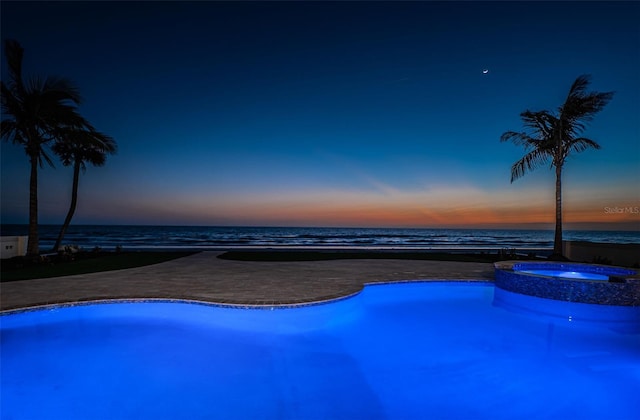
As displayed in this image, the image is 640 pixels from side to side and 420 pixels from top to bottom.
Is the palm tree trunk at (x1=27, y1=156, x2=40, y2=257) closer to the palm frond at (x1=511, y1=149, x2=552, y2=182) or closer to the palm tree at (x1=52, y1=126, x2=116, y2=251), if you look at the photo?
the palm tree at (x1=52, y1=126, x2=116, y2=251)

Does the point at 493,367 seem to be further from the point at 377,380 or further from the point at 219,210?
the point at 219,210

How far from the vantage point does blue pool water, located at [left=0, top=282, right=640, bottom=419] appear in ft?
11.1

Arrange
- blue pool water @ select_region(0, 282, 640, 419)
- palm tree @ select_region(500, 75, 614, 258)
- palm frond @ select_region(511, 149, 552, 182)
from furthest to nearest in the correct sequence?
palm frond @ select_region(511, 149, 552, 182), palm tree @ select_region(500, 75, 614, 258), blue pool water @ select_region(0, 282, 640, 419)

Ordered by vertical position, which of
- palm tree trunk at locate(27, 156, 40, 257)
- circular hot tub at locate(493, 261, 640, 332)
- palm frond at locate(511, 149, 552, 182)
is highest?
palm frond at locate(511, 149, 552, 182)

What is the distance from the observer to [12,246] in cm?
1134

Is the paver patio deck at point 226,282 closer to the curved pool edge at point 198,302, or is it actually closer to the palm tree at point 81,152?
the curved pool edge at point 198,302

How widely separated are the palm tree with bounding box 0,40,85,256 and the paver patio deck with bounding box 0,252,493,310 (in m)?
4.75

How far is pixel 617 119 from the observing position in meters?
14.0

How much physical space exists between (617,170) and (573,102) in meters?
9.18

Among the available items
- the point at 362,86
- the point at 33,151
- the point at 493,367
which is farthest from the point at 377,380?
the point at 362,86

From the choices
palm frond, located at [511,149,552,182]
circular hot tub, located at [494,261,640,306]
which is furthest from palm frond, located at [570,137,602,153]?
circular hot tub, located at [494,261,640,306]

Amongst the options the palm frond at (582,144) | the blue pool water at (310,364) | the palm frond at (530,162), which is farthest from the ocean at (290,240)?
the blue pool water at (310,364)

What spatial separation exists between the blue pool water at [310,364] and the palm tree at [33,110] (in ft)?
23.9

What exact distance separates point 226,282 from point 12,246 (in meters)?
9.45
